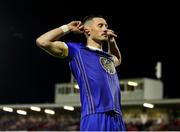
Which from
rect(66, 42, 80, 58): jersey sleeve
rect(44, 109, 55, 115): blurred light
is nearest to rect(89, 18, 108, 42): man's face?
rect(66, 42, 80, 58): jersey sleeve

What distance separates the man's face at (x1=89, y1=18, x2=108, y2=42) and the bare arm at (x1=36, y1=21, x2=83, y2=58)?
11cm

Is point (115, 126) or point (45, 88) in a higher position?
point (45, 88)

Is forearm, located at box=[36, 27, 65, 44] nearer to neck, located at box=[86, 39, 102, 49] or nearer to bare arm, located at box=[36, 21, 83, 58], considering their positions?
bare arm, located at box=[36, 21, 83, 58]

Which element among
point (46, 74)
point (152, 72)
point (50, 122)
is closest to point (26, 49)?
point (46, 74)

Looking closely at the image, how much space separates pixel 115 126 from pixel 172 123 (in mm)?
16819

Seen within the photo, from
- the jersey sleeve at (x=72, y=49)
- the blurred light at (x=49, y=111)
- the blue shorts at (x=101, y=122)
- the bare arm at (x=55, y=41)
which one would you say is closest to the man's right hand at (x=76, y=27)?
the bare arm at (x=55, y=41)

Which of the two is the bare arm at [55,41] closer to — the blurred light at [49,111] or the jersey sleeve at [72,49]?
the jersey sleeve at [72,49]

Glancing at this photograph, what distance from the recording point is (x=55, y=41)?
12.1 feet

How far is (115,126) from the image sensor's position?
142 inches

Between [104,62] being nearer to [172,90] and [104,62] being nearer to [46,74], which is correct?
[46,74]

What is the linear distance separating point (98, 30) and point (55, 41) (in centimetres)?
33

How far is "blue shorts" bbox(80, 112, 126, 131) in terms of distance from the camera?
357 centimetres

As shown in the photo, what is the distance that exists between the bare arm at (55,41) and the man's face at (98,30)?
112 mm

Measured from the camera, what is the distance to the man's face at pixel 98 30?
3742mm
